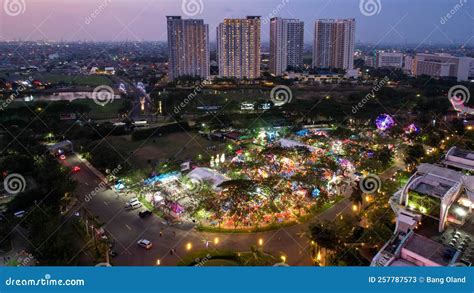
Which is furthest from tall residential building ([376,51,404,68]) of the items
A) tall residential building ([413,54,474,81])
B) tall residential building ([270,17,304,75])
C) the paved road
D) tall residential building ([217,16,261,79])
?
the paved road

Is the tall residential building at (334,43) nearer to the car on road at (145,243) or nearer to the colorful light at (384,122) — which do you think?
the colorful light at (384,122)

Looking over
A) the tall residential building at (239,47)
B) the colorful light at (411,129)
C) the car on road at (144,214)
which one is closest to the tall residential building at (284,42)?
the tall residential building at (239,47)

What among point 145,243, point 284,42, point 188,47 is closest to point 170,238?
point 145,243

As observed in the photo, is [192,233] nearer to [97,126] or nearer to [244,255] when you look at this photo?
[244,255]

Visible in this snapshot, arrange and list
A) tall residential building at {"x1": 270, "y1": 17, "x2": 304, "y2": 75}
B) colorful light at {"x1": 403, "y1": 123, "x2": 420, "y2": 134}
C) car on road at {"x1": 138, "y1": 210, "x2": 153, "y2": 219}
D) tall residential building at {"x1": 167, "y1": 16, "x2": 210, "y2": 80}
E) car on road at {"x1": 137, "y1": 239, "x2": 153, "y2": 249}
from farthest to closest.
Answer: tall residential building at {"x1": 270, "y1": 17, "x2": 304, "y2": 75}
tall residential building at {"x1": 167, "y1": 16, "x2": 210, "y2": 80}
colorful light at {"x1": 403, "y1": 123, "x2": 420, "y2": 134}
car on road at {"x1": 138, "y1": 210, "x2": 153, "y2": 219}
car on road at {"x1": 137, "y1": 239, "x2": 153, "y2": 249}

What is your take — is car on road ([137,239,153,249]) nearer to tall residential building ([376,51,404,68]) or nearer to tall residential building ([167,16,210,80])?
tall residential building ([167,16,210,80])
